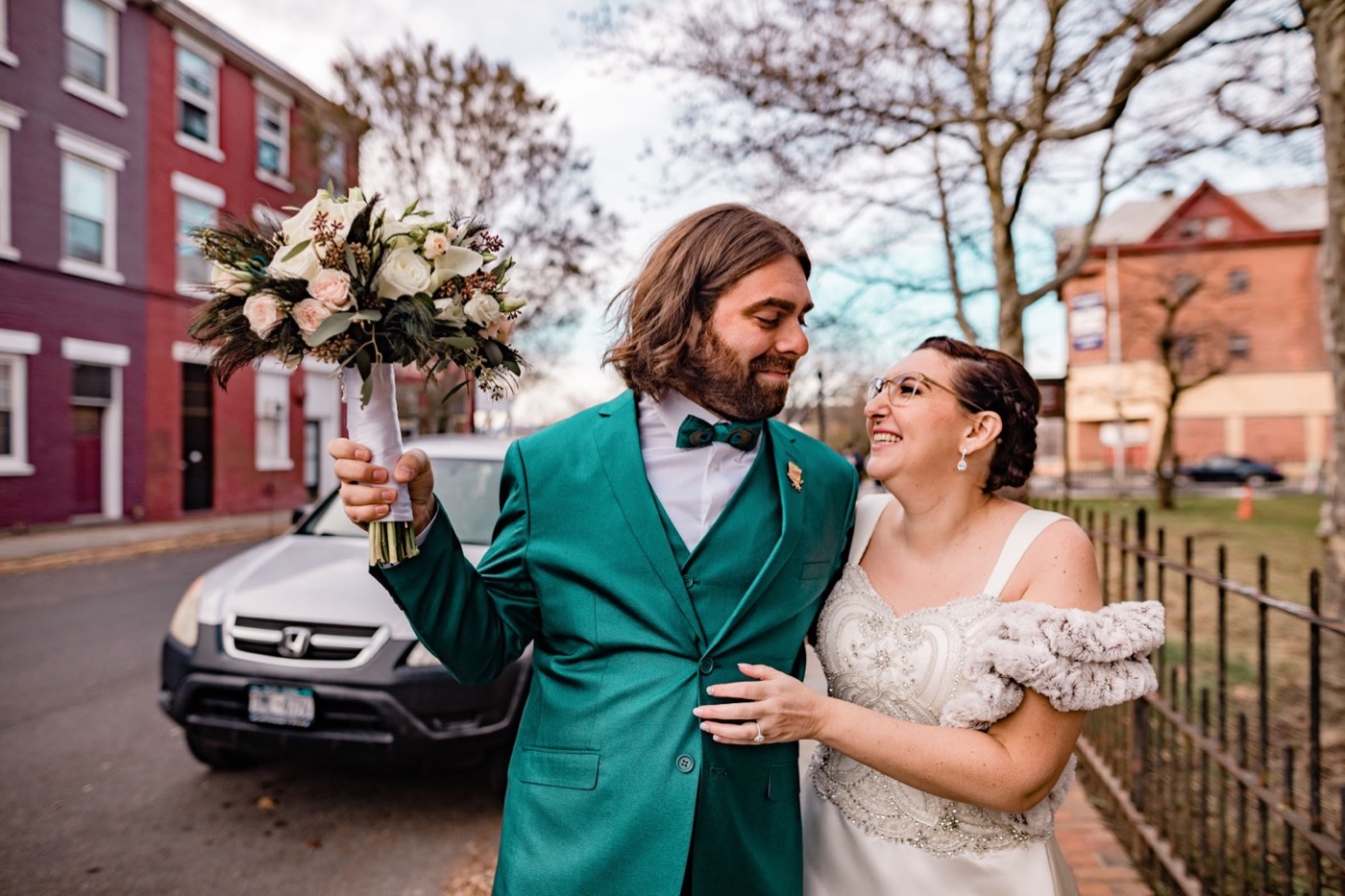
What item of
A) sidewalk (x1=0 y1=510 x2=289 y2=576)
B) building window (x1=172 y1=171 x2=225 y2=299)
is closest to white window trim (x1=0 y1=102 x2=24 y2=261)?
building window (x1=172 y1=171 x2=225 y2=299)

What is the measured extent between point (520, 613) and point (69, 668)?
6553 mm

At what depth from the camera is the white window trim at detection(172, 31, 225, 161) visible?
62.1 ft

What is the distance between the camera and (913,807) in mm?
2021

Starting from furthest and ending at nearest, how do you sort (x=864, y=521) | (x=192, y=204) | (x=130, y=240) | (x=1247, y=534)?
(x=192, y=204) → (x=130, y=240) → (x=1247, y=534) → (x=864, y=521)

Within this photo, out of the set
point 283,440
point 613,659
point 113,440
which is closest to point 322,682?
point 613,659

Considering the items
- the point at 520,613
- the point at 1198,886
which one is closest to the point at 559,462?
the point at 520,613

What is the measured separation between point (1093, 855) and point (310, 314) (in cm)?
379

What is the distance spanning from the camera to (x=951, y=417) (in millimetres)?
2125

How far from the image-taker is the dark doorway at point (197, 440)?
1927cm

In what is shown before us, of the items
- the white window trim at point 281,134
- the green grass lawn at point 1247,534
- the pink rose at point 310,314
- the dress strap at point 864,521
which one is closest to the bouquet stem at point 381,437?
the pink rose at point 310,314

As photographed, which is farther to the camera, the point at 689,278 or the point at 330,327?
the point at 689,278

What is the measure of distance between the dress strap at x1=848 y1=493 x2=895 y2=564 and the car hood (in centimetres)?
227

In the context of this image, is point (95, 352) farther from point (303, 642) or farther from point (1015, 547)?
point (1015, 547)

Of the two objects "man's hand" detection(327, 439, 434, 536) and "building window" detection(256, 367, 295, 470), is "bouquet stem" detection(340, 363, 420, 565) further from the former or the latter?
"building window" detection(256, 367, 295, 470)
